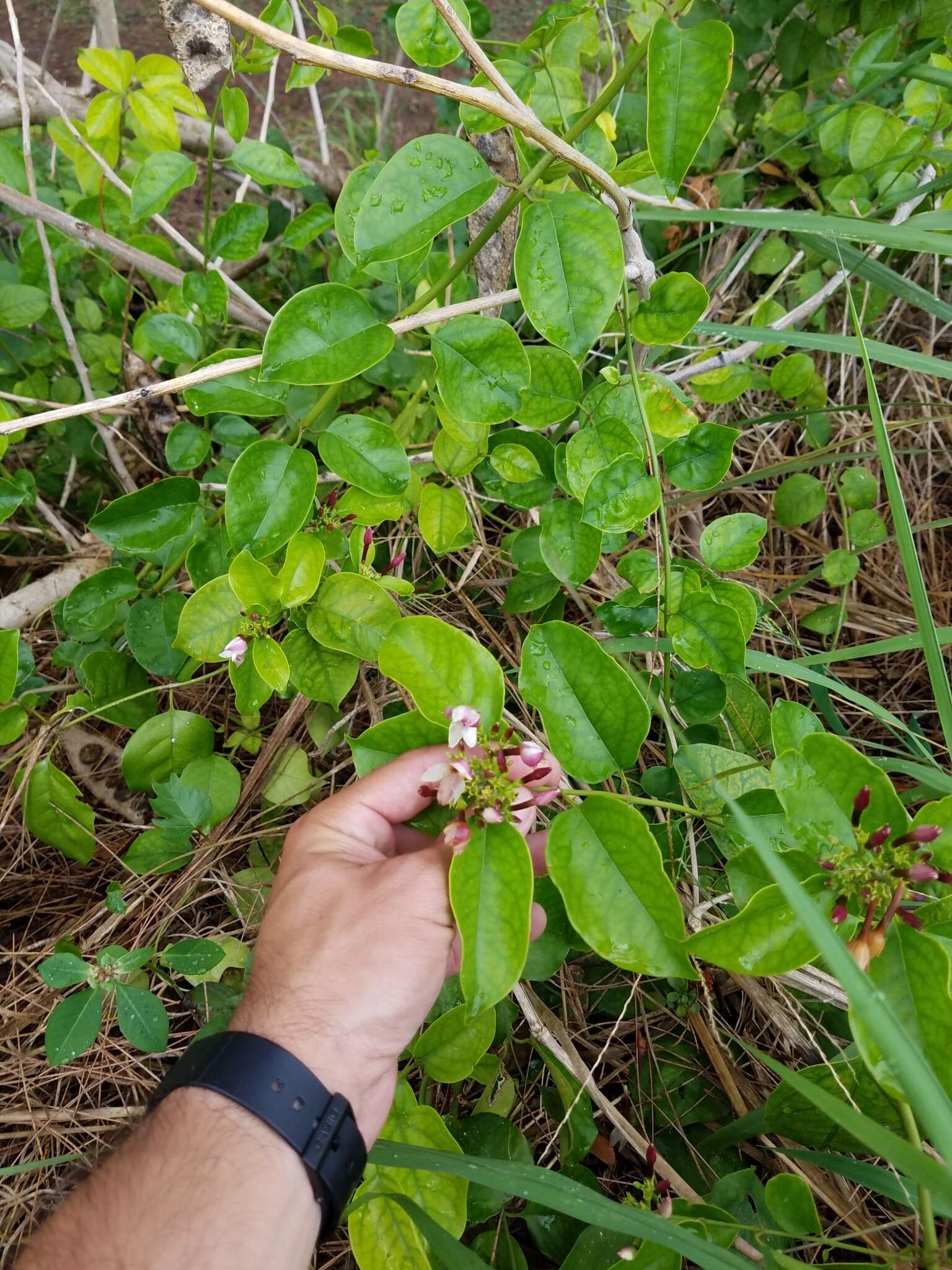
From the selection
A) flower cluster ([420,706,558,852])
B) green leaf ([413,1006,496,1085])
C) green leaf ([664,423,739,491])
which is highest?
green leaf ([664,423,739,491])

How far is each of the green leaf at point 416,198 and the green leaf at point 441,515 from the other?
1.77 ft

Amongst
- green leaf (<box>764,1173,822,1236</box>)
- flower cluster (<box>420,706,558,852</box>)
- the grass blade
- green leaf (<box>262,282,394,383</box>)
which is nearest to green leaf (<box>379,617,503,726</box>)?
flower cluster (<box>420,706,558,852</box>)

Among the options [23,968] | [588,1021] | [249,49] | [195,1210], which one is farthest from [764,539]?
[23,968]

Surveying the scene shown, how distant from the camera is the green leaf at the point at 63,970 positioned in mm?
1330

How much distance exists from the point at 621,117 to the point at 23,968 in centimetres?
254

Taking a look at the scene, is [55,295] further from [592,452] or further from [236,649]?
[592,452]

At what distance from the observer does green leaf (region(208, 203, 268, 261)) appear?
5.18 feet

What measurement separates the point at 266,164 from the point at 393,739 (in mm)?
1138

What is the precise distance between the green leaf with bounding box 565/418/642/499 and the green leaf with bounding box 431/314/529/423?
0.13 meters

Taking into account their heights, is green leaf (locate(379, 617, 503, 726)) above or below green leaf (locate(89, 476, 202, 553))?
below

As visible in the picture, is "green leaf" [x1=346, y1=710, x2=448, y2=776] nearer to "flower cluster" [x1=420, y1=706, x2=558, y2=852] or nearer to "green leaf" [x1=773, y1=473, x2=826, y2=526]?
"flower cluster" [x1=420, y1=706, x2=558, y2=852]

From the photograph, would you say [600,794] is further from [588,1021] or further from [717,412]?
[717,412]

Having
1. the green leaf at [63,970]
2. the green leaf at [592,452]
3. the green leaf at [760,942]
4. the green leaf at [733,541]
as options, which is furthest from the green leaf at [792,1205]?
the green leaf at [63,970]

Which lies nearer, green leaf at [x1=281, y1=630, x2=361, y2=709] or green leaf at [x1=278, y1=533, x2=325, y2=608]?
green leaf at [x1=278, y1=533, x2=325, y2=608]
